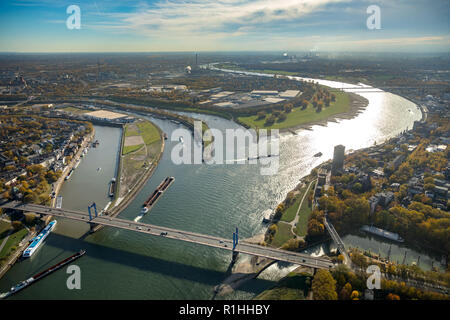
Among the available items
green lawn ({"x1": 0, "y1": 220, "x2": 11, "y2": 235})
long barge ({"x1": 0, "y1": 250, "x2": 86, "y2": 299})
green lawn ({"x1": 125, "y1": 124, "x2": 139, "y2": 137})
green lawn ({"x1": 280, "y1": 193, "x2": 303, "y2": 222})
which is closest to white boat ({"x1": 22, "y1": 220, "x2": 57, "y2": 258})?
long barge ({"x1": 0, "y1": 250, "x2": 86, "y2": 299})

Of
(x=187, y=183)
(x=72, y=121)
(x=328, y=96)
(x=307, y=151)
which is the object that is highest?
(x=328, y=96)

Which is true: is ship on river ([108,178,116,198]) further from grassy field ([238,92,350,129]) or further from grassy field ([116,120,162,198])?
grassy field ([238,92,350,129])

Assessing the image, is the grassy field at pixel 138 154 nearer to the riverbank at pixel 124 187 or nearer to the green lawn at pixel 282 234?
the riverbank at pixel 124 187

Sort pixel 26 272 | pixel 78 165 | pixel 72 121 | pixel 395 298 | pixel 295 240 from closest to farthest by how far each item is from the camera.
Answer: pixel 395 298 → pixel 26 272 → pixel 295 240 → pixel 78 165 → pixel 72 121

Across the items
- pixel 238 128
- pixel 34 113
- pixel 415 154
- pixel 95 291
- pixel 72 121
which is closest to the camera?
pixel 95 291

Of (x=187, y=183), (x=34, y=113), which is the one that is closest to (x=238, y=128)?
(x=187, y=183)

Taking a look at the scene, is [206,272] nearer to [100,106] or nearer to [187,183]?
[187,183]

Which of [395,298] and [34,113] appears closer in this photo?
[395,298]
